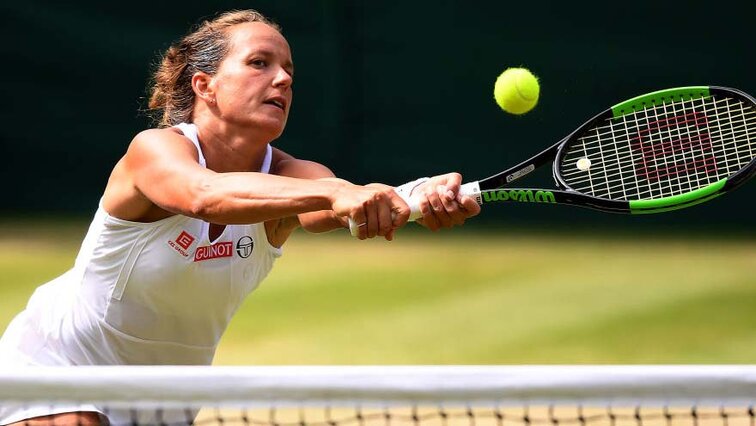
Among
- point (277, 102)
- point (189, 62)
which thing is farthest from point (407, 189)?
point (189, 62)

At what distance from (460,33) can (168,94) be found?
3.73 meters

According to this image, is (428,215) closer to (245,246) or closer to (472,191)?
(472,191)

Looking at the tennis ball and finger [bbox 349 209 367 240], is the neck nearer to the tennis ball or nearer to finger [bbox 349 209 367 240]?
finger [bbox 349 209 367 240]

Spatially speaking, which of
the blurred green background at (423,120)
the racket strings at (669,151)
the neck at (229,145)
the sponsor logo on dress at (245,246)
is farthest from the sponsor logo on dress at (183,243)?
the blurred green background at (423,120)

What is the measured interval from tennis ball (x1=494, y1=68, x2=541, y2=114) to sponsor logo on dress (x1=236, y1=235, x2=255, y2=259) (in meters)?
1.14

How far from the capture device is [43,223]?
7.07 m

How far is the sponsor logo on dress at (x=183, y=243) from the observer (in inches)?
110

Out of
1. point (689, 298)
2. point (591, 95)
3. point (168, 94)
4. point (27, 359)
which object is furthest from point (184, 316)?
point (591, 95)

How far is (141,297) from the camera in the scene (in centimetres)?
283

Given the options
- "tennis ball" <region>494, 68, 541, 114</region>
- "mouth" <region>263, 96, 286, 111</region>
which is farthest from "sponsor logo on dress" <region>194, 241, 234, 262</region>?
"tennis ball" <region>494, 68, 541, 114</region>

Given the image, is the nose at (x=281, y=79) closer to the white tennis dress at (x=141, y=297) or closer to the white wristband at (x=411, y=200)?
the white tennis dress at (x=141, y=297)

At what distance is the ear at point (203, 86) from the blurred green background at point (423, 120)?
3.10m

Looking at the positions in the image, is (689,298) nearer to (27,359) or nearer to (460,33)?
(460,33)

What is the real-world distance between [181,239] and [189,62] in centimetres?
55
